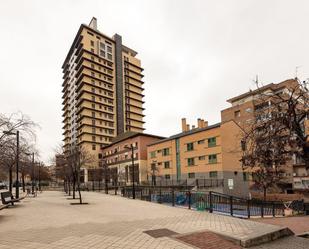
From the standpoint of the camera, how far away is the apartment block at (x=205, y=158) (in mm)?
43344

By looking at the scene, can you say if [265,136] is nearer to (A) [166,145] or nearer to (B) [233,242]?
(B) [233,242]

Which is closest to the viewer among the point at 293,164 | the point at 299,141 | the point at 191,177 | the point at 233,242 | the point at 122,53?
the point at 233,242

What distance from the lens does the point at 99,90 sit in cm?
9425

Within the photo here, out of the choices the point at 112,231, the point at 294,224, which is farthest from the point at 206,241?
the point at 294,224

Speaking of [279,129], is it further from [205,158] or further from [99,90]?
[99,90]

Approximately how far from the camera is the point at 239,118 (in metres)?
57.3

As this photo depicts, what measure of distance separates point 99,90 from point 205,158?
54.9 metres

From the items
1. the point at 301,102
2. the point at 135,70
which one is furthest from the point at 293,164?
the point at 135,70

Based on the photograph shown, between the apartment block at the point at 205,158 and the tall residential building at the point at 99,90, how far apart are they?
30593mm

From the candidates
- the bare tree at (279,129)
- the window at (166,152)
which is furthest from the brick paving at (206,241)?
the window at (166,152)

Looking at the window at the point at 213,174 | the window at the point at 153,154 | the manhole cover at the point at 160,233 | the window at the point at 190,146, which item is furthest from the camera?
the window at the point at 153,154

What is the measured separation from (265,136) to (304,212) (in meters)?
14.7

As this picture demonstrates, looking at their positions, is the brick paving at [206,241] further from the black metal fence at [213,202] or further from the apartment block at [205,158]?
the apartment block at [205,158]

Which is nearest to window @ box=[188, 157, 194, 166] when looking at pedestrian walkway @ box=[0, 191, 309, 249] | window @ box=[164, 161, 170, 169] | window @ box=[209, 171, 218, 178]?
window @ box=[209, 171, 218, 178]
